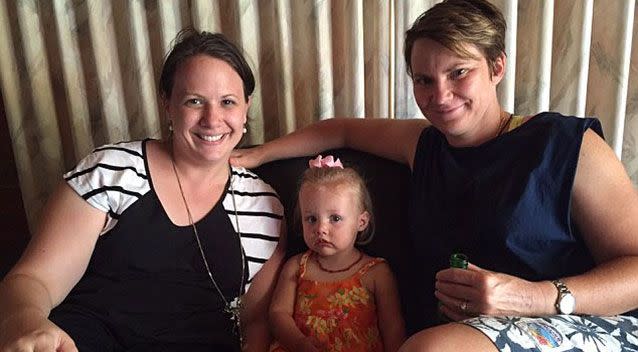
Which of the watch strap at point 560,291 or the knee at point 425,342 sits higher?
the watch strap at point 560,291

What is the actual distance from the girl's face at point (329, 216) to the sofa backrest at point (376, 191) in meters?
0.13

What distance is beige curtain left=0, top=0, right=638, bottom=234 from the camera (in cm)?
173

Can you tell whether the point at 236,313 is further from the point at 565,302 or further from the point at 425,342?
the point at 565,302

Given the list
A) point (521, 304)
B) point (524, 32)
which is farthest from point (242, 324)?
point (524, 32)

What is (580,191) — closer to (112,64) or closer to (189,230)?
(189,230)

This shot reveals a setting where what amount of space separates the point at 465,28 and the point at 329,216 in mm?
570

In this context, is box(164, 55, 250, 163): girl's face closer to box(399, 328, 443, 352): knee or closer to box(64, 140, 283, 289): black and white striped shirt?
box(64, 140, 283, 289): black and white striped shirt

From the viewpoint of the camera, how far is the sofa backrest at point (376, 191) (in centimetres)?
167

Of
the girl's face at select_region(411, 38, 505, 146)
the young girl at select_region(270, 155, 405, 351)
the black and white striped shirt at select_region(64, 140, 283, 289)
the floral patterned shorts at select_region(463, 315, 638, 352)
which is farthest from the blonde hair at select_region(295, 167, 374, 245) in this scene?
the floral patterned shorts at select_region(463, 315, 638, 352)

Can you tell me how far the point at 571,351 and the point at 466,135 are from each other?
0.53 metres

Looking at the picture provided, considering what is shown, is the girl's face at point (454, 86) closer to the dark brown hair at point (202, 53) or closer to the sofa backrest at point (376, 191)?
the sofa backrest at point (376, 191)

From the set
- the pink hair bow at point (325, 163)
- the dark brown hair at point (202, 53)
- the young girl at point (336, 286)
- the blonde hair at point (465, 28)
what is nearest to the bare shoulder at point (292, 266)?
the young girl at point (336, 286)

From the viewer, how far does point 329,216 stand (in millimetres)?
1552

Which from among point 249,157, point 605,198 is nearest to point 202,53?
point 249,157
